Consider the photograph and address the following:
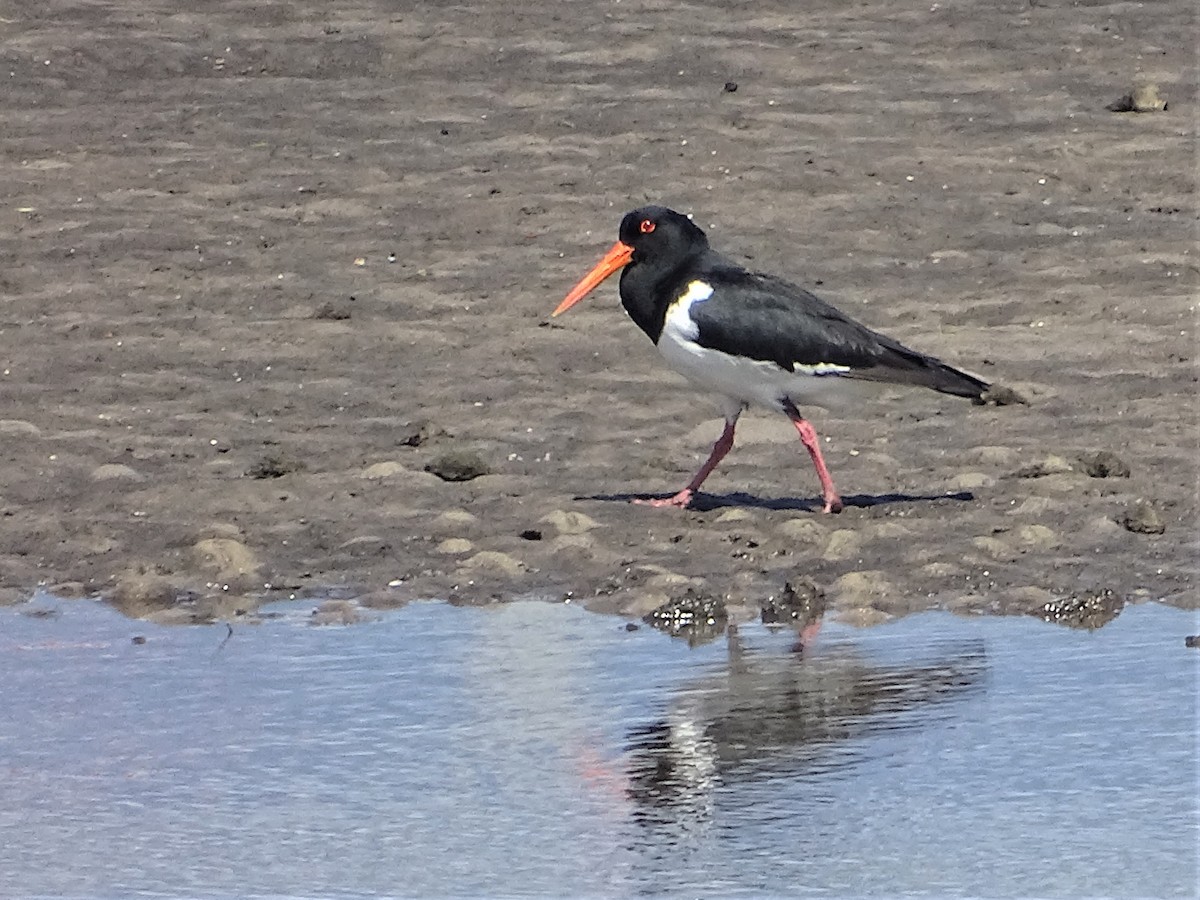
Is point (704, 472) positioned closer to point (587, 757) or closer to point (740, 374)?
point (740, 374)

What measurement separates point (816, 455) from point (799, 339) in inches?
15.3

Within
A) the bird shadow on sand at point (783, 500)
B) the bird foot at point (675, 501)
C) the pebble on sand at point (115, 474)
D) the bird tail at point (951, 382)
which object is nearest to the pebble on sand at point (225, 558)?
the pebble on sand at point (115, 474)

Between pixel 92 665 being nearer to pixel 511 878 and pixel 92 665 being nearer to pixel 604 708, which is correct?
pixel 604 708

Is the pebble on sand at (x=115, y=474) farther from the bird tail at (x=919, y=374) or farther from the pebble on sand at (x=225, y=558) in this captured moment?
the bird tail at (x=919, y=374)

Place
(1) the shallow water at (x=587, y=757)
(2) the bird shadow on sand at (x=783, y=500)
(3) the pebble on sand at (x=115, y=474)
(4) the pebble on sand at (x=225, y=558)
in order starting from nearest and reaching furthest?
(1) the shallow water at (x=587, y=757) → (4) the pebble on sand at (x=225, y=558) → (2) the bird shadow on sand at (x=783, y=500) → (3) the pebble on sand at (x=115, y=474)

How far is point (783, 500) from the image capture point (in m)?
8.52

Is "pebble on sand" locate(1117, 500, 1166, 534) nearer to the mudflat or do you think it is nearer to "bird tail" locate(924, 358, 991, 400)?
the mudflat

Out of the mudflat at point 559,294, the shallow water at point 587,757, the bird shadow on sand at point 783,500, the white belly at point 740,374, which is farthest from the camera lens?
the white belly at point 740,374

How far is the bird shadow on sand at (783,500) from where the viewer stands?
836 cm

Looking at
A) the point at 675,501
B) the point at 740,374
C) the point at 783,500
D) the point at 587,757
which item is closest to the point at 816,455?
the point at 783,500

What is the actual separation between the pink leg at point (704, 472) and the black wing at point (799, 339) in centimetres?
32

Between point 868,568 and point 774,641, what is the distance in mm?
813

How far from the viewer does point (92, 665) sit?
6.79 m

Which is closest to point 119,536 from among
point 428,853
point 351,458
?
point 351,458
